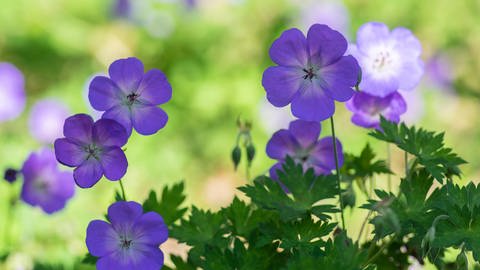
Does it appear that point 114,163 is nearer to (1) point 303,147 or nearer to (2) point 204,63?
(1) point 303,147

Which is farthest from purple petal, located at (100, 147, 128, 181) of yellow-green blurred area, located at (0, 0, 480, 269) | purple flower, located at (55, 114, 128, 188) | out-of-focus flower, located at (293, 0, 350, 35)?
out-of-focus flower, located at (293, 0, 350, 35)

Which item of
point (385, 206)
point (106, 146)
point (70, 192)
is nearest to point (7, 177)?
point (70, 192)

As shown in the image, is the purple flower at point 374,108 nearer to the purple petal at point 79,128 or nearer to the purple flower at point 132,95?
the purple flower at point 132,95

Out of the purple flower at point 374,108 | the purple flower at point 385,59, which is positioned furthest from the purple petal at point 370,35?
the purple flower at point 374,108

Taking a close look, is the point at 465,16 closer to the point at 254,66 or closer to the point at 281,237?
the point at 254,66

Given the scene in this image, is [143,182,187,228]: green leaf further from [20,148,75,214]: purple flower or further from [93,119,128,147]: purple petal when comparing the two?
[20,148,75,214]: purple flower
